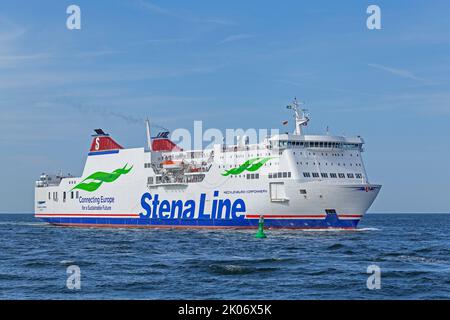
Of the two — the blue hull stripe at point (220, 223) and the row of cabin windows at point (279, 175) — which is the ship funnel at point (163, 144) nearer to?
the blue hull stripe at point (220, 223)

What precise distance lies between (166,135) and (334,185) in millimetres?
20938

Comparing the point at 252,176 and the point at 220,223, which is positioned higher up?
the point at 252,176

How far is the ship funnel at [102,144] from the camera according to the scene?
61656 mm

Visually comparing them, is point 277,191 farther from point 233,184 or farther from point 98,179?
point 98,179

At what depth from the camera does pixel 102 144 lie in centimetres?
6288

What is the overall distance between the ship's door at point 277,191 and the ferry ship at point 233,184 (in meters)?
0.07

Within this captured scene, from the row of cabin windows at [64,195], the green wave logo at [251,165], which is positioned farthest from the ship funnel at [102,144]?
the green wave logo at [251,165]

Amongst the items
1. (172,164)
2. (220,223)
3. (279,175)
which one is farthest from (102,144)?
(279,175)

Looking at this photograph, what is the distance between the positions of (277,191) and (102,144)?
931 inches

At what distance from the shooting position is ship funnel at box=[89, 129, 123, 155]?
61.7 m

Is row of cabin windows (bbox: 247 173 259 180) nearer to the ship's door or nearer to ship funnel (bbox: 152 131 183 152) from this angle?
the ship's door

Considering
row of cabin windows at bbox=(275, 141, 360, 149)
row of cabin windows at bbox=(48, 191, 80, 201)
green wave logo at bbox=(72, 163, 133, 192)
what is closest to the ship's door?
row of cabin windows at bbox=(275, 141, 360, 149)
